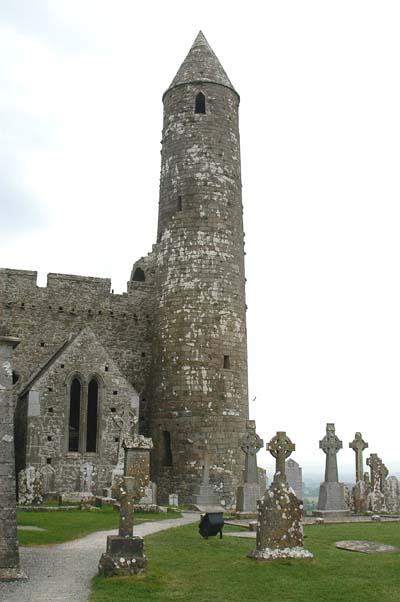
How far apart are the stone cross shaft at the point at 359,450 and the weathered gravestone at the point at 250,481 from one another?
403 cm

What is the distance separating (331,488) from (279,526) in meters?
9.30

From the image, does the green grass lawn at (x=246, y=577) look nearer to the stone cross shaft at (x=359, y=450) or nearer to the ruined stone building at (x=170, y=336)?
the stone cross shaft at (x=359, y=450)

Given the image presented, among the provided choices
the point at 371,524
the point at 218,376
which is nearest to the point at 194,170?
the point at 218,376

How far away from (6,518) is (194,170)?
2042cm

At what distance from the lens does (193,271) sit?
27266mm

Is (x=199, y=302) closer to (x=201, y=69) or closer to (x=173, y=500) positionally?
(x=173, y=500)

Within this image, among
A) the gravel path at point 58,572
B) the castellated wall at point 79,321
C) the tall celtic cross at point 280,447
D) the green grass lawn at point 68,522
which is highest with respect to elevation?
the castellated wall at point 79,321

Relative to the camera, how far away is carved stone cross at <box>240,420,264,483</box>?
2023 centimetres

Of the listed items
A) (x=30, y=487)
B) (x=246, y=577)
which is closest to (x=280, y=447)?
(x=246, y=577)

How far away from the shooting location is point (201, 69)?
97.2ft

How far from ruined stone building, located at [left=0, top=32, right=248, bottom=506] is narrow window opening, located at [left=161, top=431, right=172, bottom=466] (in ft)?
0.19

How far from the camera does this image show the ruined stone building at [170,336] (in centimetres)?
2519

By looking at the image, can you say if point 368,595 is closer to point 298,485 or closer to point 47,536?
point 47,536

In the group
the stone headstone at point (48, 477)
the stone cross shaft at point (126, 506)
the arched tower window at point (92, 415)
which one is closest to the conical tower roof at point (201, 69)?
the arched tower window at point (92, 415)
